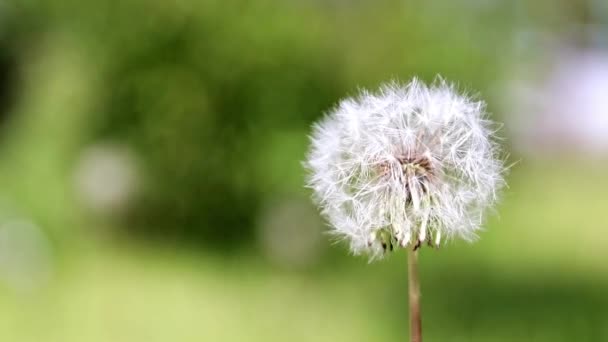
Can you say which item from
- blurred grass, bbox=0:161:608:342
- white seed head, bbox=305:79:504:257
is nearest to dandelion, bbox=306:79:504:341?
white seed head, bbox=305:79:504:257

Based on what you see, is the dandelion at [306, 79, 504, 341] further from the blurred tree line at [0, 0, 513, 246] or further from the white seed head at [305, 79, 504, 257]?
the blurred tree line at [0, 0, 513, 246]

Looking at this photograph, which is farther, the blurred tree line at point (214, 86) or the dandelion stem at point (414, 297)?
the blurred tree line at point (214, 86)

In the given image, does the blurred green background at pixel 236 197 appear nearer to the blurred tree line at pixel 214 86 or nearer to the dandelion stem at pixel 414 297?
the blurred tree line at pixel 214 86

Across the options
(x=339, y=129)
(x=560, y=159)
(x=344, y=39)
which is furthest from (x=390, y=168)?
(x=560, y=159)

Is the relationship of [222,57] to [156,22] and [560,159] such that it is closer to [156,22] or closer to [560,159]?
[156,22]

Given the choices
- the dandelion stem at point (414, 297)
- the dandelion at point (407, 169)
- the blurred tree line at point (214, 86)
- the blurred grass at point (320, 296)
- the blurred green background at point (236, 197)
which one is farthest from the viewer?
the blurred tree line at point (214, 86)

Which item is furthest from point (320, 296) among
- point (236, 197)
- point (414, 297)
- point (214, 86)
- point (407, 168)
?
point (414, 297)

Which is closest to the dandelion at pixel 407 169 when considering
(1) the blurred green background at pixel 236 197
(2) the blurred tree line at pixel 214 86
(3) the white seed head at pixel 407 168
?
(3) the white seed head at pixel 407 168
